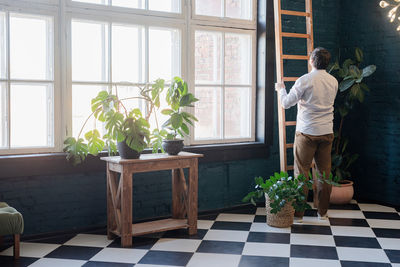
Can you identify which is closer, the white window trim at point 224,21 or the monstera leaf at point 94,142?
the monstera leaf at point 94,142

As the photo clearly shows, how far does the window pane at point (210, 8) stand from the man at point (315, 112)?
1.20 metres

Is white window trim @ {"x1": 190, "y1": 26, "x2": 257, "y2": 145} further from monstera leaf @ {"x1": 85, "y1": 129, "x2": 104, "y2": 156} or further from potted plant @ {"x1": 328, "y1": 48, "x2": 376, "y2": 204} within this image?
monstera leaf @ {"x1": 85, "y1": 129, "x2": 104, "y2": 156}

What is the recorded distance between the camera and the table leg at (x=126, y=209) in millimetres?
4348

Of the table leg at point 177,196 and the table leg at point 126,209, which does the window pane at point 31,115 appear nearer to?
the table leg at point 126,209

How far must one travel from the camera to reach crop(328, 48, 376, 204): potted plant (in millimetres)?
5926

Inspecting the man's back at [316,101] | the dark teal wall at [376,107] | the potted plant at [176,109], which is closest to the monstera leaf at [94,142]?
the potted plant at [176,109]

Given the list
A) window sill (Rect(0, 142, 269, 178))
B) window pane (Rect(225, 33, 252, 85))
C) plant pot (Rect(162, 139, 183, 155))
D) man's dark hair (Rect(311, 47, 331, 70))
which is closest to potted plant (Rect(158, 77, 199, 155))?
plant pot (Rect(162, 139, 183, 155))

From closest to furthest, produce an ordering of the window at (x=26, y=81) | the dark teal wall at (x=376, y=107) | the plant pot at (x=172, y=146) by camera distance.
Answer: the window at (x=26, y=81) < the plant pot at (x=172, y=146) < the dark teal wall at (x=376, y=107)

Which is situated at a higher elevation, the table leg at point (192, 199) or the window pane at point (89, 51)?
the window pane at point (89, 51)

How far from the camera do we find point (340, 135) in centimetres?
653

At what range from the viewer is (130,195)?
4.39 metres

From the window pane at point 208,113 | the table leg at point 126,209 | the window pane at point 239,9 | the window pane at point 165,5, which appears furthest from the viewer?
the window pane at point 239,9

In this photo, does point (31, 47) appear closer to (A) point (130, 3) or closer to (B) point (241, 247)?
(A) point (130, 3)

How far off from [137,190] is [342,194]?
8.43 ft
